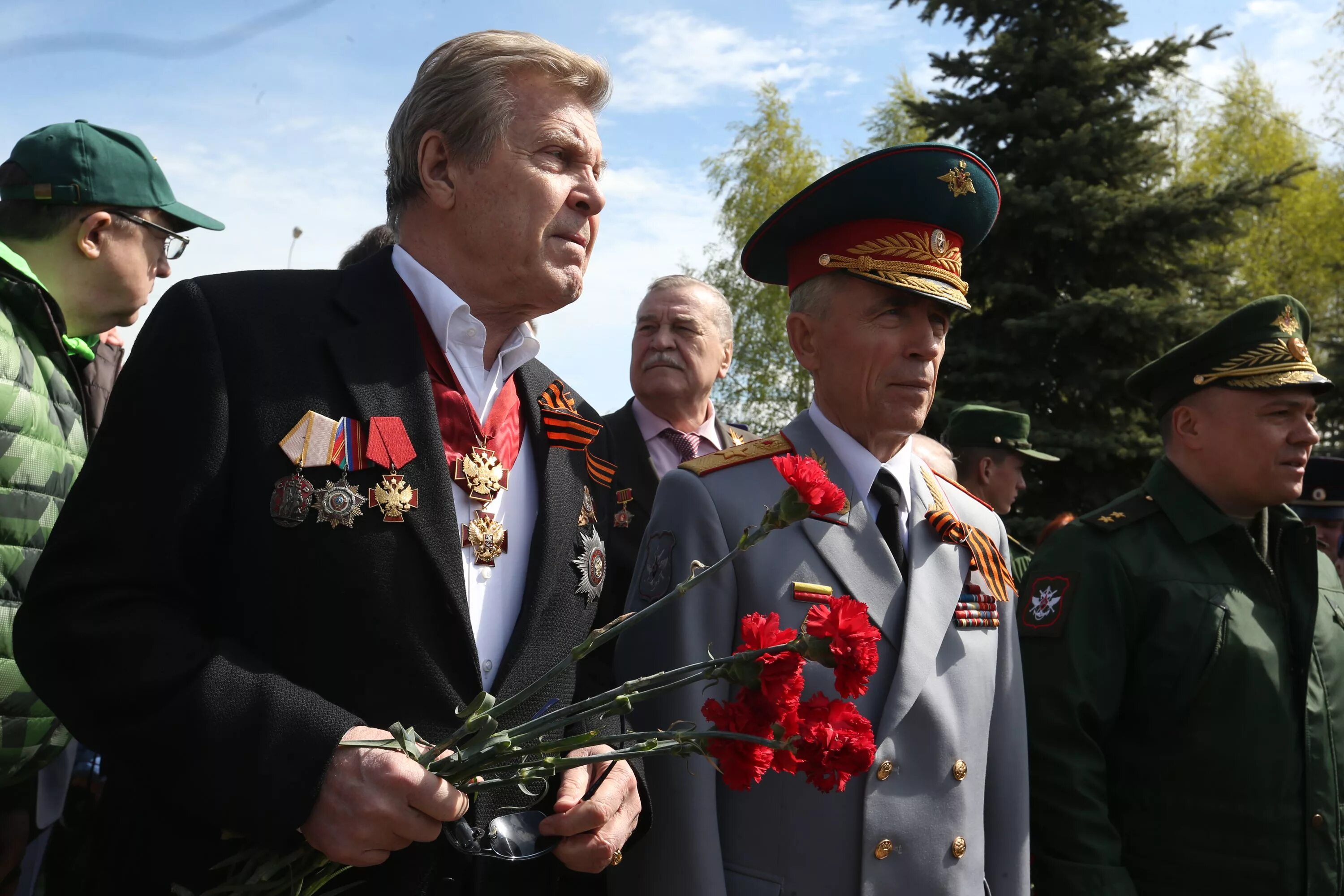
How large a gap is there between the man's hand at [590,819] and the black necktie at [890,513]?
0.92 meters

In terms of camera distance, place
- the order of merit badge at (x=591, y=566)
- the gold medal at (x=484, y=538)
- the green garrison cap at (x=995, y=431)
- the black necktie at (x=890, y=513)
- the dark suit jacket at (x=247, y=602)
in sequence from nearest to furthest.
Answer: the dark suit jacket at (x=247, y=602) < the gold medal at (x=484, y=538) < the order of merit badge at (x=591, y=566) < the black necktie at (x=890, y=513) < the green garrison cap at (x=995, y=431)

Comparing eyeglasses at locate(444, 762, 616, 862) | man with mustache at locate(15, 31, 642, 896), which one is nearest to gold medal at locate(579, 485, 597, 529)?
man with mustache at locate(15, 31, 642, 896)

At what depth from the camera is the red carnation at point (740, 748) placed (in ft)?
5.42

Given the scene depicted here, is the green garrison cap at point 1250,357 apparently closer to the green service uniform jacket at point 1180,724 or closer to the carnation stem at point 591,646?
the green service uniform jacket at point 1180,724

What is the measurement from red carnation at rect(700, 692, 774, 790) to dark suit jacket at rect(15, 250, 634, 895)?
19.9 inches

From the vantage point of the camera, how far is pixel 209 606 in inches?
77.9

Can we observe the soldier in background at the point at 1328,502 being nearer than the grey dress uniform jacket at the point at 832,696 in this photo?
No

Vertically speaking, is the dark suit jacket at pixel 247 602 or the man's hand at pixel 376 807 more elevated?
the dark suit jacket at pixel 247 602

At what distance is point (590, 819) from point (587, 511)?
665 millimetres

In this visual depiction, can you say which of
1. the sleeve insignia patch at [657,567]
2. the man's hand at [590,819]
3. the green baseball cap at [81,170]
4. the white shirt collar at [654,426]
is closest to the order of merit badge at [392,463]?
the man's hand at [590,819]

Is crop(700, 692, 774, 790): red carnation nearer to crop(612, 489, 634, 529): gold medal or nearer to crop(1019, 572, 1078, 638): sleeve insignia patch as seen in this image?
crop(612, 489, 634, 529): gold medal

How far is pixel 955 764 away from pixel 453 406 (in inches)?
53.1

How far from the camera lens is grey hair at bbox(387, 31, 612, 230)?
2.32 metres

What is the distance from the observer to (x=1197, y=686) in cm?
318
